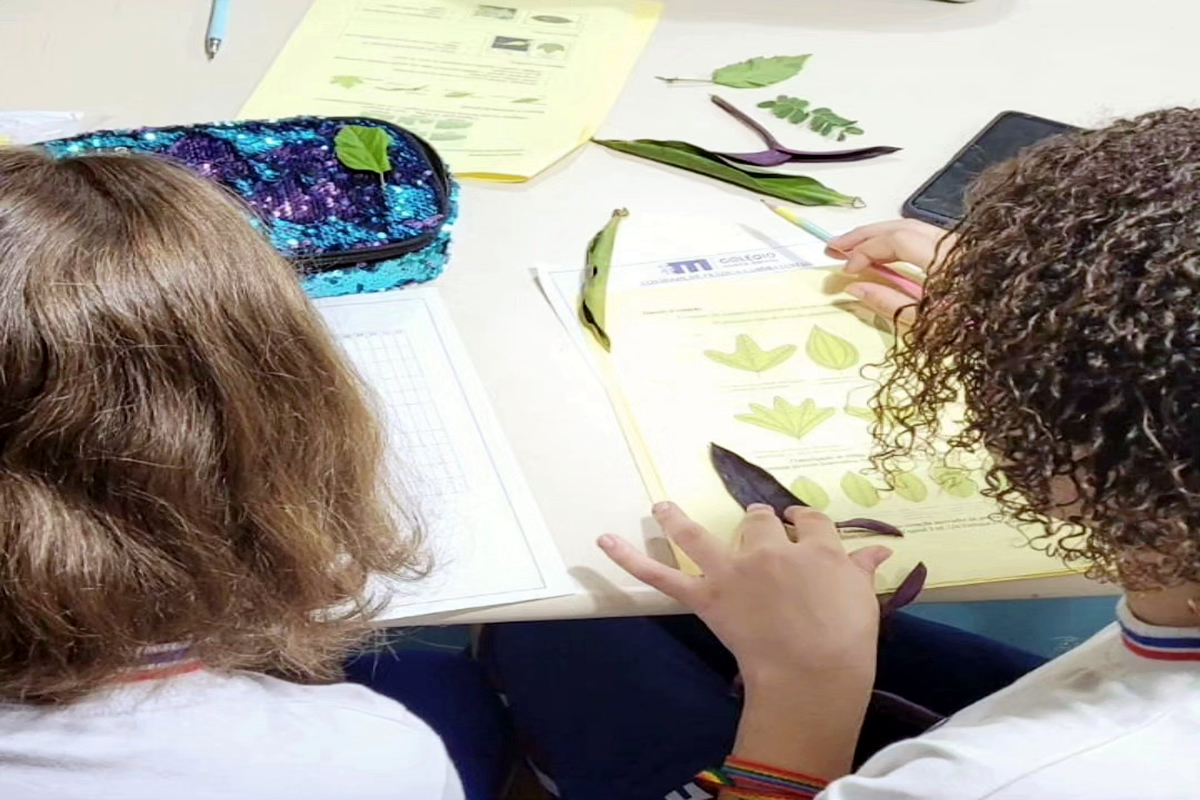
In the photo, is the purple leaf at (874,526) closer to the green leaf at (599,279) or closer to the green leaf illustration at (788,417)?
the green leaf illustration at (788,417)

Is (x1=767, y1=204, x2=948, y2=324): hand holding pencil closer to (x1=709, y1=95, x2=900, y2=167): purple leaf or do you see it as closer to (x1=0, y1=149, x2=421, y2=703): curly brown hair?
(x1=709, y1=95, x2=900, y2=167): purple leaf

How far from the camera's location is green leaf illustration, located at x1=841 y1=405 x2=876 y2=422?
31.0 inches

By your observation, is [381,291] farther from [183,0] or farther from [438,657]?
[183,0]

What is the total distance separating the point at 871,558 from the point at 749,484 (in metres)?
0.08

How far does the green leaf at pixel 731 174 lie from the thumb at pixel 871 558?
0.35 metres

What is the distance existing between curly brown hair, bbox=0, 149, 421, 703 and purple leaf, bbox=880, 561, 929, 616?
0.30 meters

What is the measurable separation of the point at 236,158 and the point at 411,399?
0.86 ft

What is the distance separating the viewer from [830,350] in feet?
2.75

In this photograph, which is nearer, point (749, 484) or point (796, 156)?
point (749, 484)

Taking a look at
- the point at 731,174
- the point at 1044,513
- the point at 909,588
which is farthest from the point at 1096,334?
the point at 731,174

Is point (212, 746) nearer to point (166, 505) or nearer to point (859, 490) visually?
point (166, 505)

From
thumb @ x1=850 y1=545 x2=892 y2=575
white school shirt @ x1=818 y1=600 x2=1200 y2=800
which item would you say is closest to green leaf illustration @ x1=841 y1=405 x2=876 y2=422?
thumb @ x1=850 y1=545 x2=892 y2=575

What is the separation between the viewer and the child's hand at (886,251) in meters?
0.86

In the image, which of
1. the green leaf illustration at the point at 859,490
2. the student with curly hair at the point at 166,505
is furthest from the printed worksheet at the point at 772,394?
the student with curly hair at the point at 166,505
